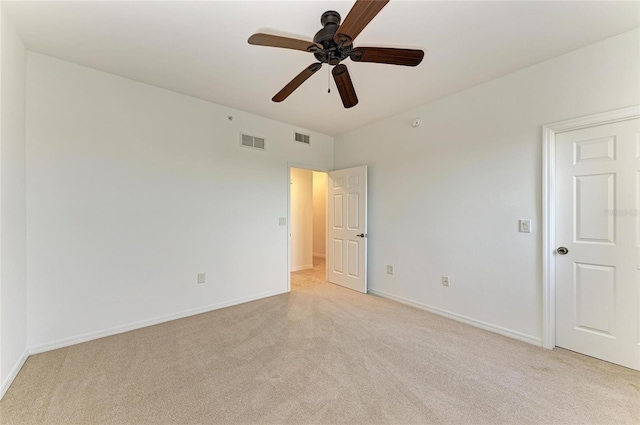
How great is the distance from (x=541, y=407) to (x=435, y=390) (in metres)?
0.63

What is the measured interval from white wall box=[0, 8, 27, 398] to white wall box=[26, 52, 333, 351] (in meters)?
0.14

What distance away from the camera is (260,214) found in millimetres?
3783

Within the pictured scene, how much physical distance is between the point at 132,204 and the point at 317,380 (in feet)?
8.30

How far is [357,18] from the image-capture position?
1344mm

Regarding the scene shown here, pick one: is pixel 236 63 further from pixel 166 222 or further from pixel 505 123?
pixel 505 123

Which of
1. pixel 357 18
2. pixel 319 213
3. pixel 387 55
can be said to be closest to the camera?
pixel 357 18

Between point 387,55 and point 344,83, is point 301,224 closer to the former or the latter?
point 344,83

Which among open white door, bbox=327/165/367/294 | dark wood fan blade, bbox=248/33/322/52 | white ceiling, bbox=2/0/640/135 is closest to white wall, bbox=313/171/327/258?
open white door, bbox=327/165/367/294

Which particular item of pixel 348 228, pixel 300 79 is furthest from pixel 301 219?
pixel 300 79

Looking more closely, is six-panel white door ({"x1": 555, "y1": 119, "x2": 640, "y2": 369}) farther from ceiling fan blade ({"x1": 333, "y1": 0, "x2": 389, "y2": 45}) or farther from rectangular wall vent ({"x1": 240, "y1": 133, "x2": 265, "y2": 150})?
rectangular wall vent ({"x1": 240, "y1": 133, "x2": 265, "y2": 150})

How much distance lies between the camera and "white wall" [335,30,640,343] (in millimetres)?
2227

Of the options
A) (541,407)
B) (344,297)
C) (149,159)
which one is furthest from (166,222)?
(541,407)

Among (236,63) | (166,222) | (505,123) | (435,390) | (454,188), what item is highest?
(236,63)

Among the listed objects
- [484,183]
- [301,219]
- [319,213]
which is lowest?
[301,219]
